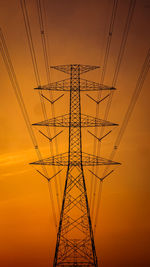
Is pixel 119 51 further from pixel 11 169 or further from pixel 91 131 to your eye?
pixel 11 169

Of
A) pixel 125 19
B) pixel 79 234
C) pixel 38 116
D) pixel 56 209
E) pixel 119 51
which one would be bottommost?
pixel 79 234

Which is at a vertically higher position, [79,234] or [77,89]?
[77,89]

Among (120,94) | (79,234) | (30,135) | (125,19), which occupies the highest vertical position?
(125,19)

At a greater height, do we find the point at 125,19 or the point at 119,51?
the point at 125,19

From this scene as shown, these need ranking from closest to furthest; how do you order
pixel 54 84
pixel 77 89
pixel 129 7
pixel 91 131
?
pixel 77 89
pixel 129 7
pixel 54 84
pixel 91 131

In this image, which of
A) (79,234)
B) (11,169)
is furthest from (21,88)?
(79,234)

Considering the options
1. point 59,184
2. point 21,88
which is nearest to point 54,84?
point 21,88

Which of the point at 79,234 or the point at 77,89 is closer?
the point at 77,89

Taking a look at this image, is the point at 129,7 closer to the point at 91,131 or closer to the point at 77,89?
the point at 77,89

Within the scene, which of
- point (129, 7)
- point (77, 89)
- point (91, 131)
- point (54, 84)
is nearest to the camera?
point (77, 89)
